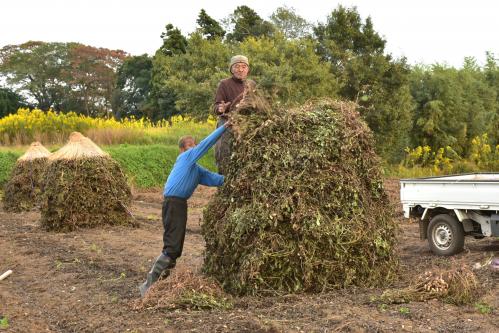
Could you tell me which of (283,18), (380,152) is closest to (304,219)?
(380,152)

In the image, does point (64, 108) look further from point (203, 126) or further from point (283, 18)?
point (203, 126)

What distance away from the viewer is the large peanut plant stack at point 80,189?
43.3 feet

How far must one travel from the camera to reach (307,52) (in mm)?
29672

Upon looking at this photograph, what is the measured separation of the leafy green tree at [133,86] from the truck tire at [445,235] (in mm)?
37739

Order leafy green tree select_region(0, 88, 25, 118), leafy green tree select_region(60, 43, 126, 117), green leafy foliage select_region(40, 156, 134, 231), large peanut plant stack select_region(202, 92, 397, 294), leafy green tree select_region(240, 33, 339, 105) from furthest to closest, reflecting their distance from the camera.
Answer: leafy green tree select_region(60, 43, 126, 117), leafy green tree select_region(0, 88, 25, 118), leafy green tree select_region(240, 33, 339, 105), green leafy foliage select_region(40, 156, 134, 231), large peanut plant stack select_region(202, 92, 397, 294)

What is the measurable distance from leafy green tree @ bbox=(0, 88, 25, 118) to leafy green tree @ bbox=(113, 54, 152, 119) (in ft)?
22.9

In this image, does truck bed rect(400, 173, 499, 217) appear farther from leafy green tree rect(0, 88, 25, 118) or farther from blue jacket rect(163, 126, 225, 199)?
leafy green tree rect(0, 88, 25, 118)

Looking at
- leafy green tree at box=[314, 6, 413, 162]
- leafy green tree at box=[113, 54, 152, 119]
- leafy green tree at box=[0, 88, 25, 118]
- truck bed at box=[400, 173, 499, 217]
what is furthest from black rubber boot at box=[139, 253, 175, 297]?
leafy green tree at box=[0, 88, 25, 118]

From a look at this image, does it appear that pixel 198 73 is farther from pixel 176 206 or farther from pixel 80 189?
pixel 176 206

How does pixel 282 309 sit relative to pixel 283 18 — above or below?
below

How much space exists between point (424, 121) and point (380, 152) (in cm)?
386

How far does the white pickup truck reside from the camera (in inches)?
377

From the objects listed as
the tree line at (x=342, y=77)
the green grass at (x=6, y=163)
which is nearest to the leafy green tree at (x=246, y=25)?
the tree line at (x=342, y=77)

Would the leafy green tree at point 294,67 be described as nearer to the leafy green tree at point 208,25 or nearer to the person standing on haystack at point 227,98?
the leafy green tree at point 208,25
